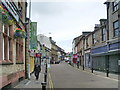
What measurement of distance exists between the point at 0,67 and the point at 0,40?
1306mm

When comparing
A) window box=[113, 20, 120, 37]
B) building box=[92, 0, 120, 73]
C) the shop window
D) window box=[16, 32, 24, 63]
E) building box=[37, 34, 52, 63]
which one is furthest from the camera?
building box=[37, 34, 52, 63]

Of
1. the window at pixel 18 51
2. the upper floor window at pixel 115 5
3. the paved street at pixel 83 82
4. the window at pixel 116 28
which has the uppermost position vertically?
the upper floor window at pixel 115 5

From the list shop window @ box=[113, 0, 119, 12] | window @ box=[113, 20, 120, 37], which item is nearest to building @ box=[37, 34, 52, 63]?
window @ box=[113, 20, 120, 37]

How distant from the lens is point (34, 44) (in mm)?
20078

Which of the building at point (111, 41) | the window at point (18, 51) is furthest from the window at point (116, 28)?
the window at point (18, 51)

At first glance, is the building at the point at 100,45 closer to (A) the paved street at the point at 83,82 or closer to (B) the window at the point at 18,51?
(A) the paved street at the point at 83,82

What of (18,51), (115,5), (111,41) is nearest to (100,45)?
(111,41)

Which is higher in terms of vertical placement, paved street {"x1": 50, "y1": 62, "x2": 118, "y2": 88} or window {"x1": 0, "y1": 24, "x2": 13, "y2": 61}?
window {"x1": 0, "y1": 24, "x2": 13, "y2": 61}

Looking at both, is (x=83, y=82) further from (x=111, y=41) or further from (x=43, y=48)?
(x=43, y=48)

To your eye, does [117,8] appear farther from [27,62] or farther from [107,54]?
[27,62]

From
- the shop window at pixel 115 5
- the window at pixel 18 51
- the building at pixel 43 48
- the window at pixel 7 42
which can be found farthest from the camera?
the building at pixel 43 48

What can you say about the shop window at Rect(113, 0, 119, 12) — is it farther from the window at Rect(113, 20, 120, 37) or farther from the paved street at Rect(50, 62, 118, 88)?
the paved street at Rect(50, 62, 118, 88)

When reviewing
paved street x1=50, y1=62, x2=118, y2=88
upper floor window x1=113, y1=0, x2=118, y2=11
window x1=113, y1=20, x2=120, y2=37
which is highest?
upper floor window x1=113, y1=0, x2=118, y2=11

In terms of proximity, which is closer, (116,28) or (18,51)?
(18,51)
